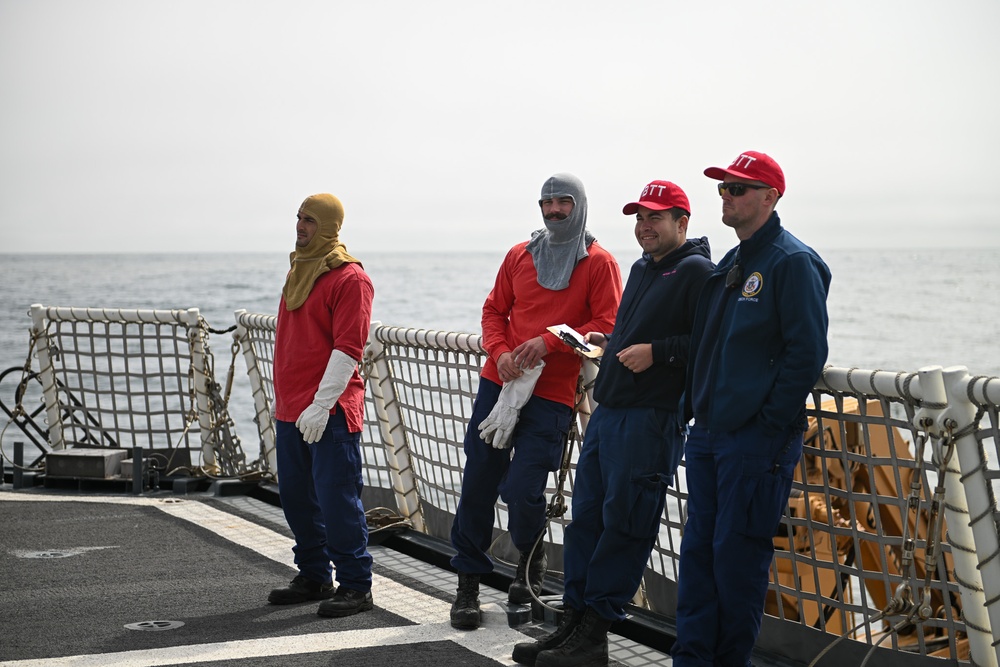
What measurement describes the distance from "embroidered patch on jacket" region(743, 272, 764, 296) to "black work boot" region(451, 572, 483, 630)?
194cm

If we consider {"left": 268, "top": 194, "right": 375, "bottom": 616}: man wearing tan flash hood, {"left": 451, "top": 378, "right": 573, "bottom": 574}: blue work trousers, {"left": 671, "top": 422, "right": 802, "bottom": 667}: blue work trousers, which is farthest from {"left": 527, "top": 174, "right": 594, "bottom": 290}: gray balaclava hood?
{"left": 671, "top": 422, "right": 802, "bottom": 667}: blue work trousers

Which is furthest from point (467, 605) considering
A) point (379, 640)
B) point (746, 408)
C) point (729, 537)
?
point (746, 408)

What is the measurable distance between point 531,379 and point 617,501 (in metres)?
0.77

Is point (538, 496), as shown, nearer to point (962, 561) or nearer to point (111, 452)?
point (962, 561)

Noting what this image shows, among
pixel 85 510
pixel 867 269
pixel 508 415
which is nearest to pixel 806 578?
pixel 508 415

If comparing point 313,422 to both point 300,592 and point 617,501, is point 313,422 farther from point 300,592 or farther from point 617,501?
point 617,501

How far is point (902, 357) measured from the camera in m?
49.1

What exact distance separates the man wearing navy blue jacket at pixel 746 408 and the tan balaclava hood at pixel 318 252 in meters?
1.98

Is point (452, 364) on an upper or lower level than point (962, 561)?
upper

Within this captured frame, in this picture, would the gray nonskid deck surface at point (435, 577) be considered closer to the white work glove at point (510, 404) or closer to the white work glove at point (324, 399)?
the white work glove at point (510, 404)

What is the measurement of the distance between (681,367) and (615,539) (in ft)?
2.28

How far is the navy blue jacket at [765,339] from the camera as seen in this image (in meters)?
3.49

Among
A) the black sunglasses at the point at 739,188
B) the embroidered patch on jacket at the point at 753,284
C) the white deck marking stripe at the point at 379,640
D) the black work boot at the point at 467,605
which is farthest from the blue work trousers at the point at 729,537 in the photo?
the black work boot at the point at 467,605

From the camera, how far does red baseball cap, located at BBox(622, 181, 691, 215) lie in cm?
411
